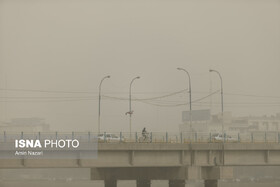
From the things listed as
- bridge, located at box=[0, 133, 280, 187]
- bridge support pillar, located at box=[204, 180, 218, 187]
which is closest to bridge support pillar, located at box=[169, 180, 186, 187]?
bridge, located at box=[0, 133, 280, 187]

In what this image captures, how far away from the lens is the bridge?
6606cm

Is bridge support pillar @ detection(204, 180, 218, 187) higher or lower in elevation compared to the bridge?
lower

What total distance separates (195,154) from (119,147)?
11030mm

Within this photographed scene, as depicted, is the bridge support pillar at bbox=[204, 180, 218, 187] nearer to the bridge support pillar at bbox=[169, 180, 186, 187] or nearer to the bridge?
the bridge

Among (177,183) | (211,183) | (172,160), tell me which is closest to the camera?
(172,160)

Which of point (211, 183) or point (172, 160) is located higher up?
point (172, 160)

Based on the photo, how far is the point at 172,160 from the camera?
7144cm

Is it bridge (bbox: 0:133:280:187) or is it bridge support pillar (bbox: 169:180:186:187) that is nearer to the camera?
bridge (bbox: 0:133:280:187)

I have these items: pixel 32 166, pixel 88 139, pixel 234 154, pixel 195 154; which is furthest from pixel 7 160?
pixel 234 154

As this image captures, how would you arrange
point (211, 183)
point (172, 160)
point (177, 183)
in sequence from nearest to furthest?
point (172, 160), point (177, 183), point (211, 183)

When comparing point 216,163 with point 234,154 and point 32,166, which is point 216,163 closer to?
point 234,154

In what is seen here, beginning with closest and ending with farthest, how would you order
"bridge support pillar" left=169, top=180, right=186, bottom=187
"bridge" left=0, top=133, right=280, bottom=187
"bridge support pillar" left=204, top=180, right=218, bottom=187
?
"bridge" left=0, top=133, right=280, bottom=187 → "bridge support pillar" left=169, top=180, right=186, bottom=187 → "bridge support pillar" left=204, top=180, right=218, bottom=187

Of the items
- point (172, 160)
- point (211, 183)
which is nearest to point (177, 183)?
point (211, 183)

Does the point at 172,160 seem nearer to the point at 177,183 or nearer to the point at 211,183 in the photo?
the point at 177,183
